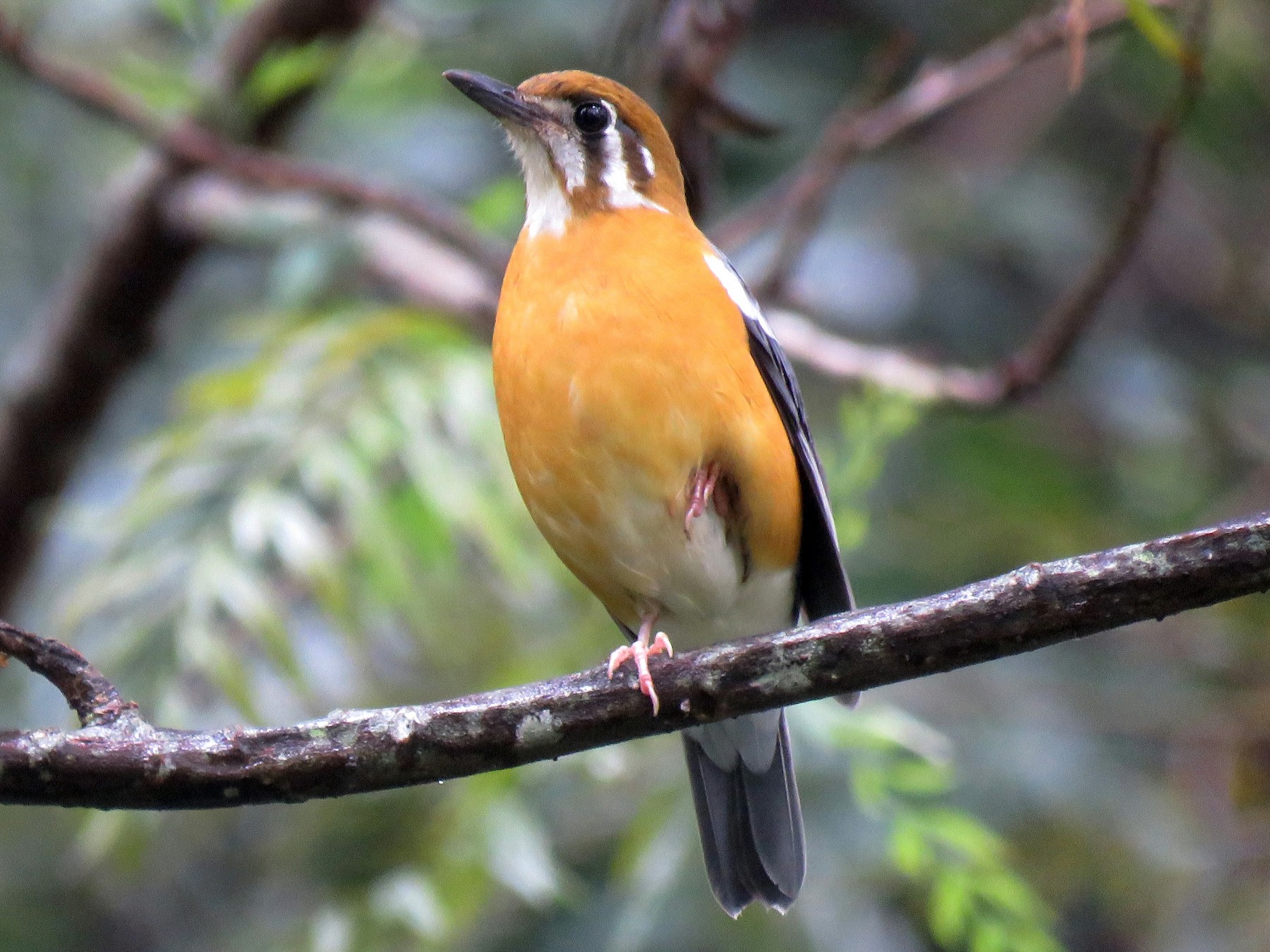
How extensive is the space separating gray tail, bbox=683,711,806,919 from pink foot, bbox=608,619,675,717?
46 cm

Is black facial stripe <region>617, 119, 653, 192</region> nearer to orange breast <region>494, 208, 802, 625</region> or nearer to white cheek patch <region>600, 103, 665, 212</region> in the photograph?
white cheek patch <region>600, 103, 665, 212</region>


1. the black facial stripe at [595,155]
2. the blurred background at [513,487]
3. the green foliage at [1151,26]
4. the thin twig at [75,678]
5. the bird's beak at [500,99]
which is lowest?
the blurred background at [513,487]

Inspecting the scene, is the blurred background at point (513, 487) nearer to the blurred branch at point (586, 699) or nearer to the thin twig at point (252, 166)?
the thin twig at point (252, 166)

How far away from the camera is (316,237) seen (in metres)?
4.89

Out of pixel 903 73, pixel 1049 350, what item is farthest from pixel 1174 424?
pixel 1049 350

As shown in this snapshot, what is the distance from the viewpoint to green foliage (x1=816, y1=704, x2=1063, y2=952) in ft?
12.2

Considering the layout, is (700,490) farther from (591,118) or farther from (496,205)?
(496,205)

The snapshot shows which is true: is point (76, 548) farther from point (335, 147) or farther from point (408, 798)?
point (335, 147)

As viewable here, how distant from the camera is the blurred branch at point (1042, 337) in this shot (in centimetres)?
371

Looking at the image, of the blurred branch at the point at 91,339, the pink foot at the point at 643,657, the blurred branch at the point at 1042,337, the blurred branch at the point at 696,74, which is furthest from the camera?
the blurred branch at the point at 91,339

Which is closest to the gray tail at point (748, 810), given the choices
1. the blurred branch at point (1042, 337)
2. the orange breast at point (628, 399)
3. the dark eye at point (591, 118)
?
the orange breast at point (628, 399)

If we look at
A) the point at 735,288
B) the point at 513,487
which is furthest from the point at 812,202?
the point at 513,487

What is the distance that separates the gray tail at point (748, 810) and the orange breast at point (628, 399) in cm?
61

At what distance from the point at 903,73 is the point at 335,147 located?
286cm
